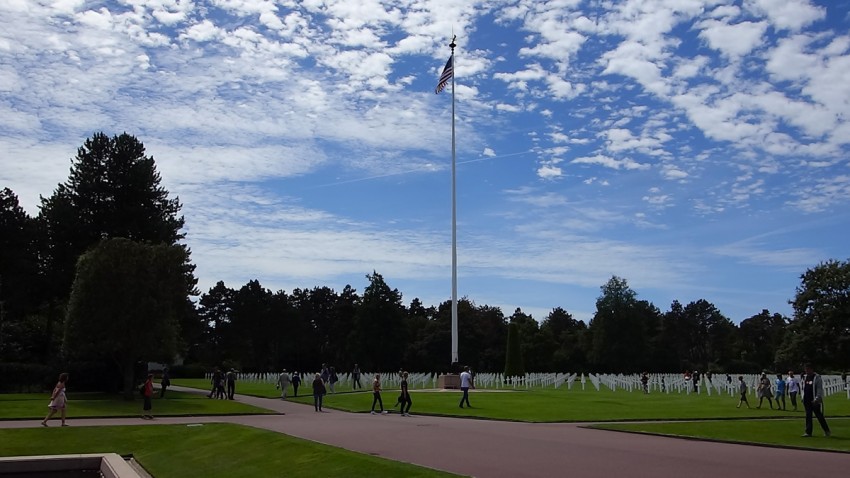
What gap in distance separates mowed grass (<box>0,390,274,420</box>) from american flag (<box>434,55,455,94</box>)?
78.6 ft

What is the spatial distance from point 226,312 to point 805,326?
3183 inches

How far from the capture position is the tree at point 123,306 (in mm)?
36188

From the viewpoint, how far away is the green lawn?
720 inches

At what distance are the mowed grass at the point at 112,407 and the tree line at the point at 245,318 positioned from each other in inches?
97.3

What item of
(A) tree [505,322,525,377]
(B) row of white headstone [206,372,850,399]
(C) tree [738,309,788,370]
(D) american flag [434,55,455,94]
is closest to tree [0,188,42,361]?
(B) row of white headstone [206,372,850,399]

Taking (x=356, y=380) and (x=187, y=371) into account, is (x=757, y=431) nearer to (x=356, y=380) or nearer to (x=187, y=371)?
(x=356, y=380)

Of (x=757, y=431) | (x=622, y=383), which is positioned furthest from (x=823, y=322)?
(x=757, y=431)

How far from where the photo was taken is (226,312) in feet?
390

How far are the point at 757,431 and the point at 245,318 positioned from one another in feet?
318

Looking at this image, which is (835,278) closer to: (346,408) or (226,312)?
(346,408)

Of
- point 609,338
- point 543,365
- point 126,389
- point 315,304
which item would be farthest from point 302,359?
point 126,389

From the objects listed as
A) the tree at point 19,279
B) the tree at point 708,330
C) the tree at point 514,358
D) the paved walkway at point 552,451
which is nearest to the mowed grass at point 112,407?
the paved walkway at point 552,451

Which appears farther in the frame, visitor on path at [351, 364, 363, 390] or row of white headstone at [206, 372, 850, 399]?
visitor on path at [351, 364, 363, 390]

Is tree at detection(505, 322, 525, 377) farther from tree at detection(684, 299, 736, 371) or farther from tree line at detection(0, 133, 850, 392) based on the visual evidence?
tree at detection(684, 299, 736, 371)
